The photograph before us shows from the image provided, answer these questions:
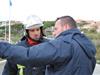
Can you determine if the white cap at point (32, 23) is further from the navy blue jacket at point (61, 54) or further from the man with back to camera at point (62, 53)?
the navy blue jacket at point (61, 54)

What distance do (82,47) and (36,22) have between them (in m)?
1.54

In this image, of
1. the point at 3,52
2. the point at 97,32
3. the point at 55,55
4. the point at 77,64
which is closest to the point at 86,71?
the point at 77,64

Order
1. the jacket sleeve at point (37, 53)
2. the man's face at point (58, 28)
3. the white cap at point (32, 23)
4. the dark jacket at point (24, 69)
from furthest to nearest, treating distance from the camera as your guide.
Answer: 1. the white cap at point (32, 23)
2. the dark jacket at point (24, 69)
3. the man's face at point (58, 28)
4. the jacket sleeve at point (37, 53)

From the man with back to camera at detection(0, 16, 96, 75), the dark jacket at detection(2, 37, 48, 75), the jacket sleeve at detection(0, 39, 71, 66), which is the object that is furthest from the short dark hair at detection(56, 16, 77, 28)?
the dark jacket at detection(2, 37, 48, 75)

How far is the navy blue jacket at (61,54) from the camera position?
12.9ft

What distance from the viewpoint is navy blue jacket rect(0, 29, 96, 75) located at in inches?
155

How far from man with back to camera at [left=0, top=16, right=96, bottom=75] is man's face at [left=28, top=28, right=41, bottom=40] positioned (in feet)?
4.13

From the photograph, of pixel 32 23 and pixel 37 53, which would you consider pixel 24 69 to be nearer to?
pixel 32 23

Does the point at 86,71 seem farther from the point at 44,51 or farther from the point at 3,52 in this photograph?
the point at 3,52

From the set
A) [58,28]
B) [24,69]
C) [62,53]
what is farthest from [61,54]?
[24,69]

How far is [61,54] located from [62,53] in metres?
0.01

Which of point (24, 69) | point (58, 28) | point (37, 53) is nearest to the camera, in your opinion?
point (37, 53)

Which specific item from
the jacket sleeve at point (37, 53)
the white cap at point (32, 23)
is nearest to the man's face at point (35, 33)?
the white cap at point (32, 23)

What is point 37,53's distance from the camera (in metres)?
3.94
